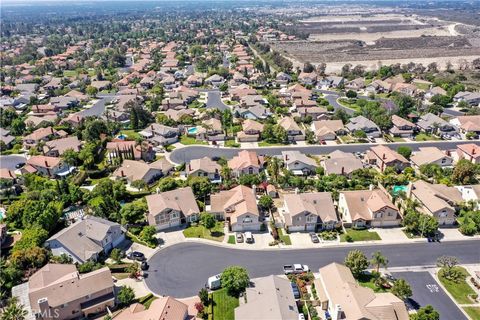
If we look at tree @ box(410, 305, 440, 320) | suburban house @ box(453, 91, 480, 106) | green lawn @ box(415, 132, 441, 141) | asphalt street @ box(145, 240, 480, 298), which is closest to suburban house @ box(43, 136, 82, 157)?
asphalt street @ box(145, 240, 480, 298)

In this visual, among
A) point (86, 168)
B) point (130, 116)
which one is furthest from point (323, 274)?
point (130, 116)

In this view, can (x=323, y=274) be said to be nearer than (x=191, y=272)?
Yes

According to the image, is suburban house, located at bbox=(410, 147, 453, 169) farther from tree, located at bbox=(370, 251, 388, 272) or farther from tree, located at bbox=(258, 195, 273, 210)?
tree, located at bbox=(258, 195, 273, 210)

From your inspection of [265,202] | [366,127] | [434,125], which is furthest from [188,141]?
[434,125]

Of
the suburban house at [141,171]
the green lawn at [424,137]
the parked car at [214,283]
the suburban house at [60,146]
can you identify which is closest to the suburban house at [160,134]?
the suburban house at [141,171]

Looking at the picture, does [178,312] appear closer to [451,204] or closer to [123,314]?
[123,314]

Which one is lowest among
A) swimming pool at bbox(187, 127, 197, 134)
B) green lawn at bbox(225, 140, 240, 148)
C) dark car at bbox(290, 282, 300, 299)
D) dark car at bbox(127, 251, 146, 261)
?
dark car at bbox(290, 282, 300, 299)
